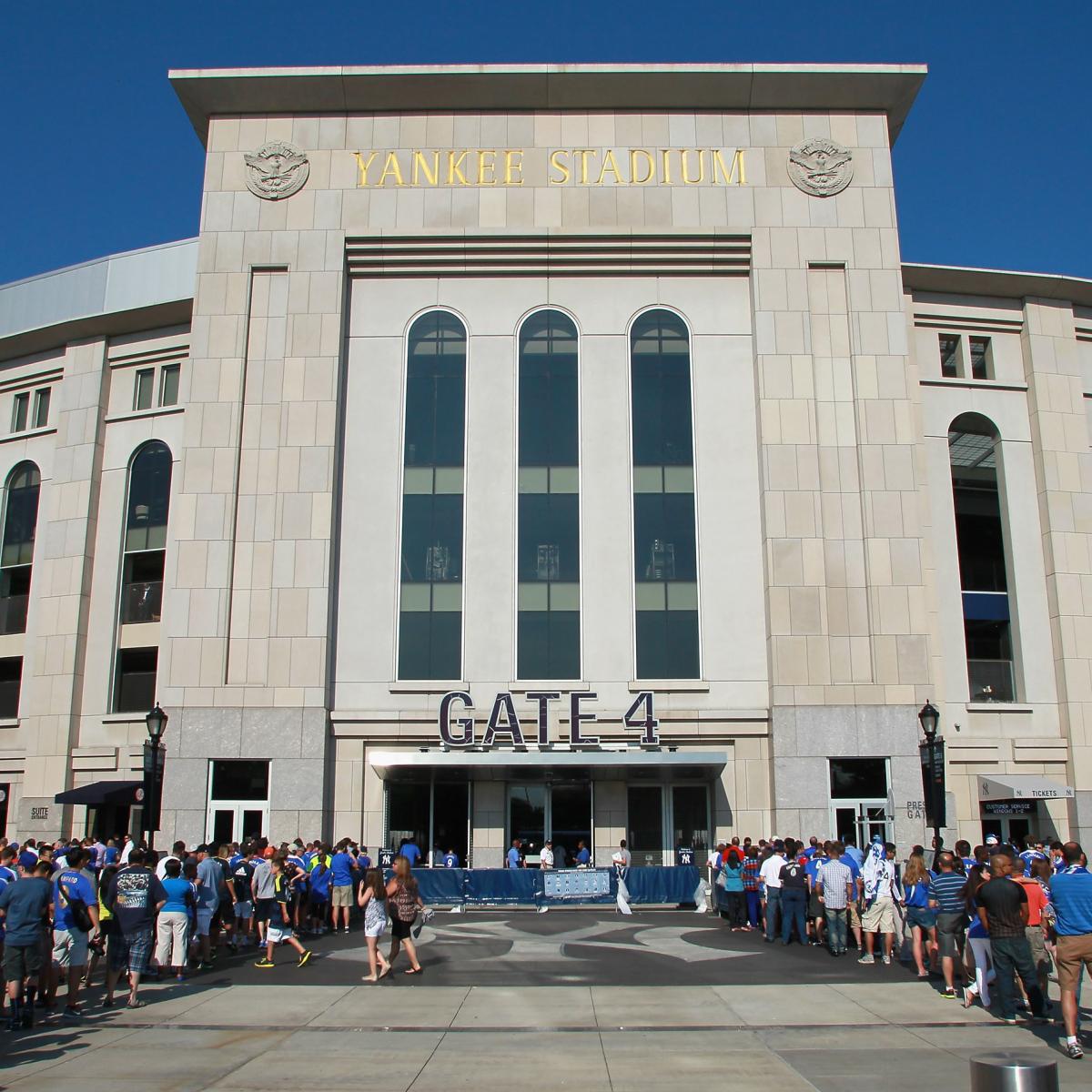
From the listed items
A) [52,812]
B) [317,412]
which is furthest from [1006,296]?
[52,812]

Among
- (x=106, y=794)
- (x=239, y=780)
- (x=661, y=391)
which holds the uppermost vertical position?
(x=661, y=391)

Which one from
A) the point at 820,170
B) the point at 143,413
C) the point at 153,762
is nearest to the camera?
the point at 153,762

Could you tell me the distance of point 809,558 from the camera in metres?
30.8

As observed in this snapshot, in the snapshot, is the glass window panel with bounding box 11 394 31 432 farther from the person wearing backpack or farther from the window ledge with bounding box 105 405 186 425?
the person wearing backpack

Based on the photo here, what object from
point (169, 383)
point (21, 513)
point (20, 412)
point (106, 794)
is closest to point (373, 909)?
point (106, 794)

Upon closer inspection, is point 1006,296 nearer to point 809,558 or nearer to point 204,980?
point 809,558

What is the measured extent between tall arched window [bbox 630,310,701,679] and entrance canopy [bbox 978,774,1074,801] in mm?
8586

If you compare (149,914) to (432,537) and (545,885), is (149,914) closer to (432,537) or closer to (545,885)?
(545,885)

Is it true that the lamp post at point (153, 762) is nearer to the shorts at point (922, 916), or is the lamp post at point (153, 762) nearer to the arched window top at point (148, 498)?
the arched window top at point (148, 498)

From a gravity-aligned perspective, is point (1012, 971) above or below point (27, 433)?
below

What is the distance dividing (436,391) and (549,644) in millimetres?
8227

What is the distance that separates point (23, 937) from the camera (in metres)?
12.9

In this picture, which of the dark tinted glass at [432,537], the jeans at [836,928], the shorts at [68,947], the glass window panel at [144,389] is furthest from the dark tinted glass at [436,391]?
the shorts at [68,947]

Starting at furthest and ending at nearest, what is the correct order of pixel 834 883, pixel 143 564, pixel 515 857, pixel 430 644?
pixel 143 564, pixel 430 644, pixel 515 857, pixel 834 883
